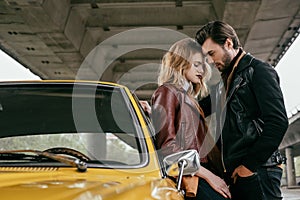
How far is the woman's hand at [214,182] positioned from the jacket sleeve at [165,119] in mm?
207

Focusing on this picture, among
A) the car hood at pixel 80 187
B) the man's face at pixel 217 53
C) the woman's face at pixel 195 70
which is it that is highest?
the man's face at pixel 217 53

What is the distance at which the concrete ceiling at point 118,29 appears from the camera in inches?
391

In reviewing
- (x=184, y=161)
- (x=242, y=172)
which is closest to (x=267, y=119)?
(x=242, y=172)

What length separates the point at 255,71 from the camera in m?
3.31

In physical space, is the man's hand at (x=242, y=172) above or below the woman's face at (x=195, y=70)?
below

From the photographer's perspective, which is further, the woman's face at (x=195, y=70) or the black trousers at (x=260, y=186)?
the woman's face at (x=195, y=70)

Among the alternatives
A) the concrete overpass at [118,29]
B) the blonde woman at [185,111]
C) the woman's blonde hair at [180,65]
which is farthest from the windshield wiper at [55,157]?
the concrete overpass at [118,29]

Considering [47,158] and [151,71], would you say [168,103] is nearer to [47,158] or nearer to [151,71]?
[47,158]

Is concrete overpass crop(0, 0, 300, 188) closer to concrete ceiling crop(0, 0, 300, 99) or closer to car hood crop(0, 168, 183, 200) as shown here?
concrete ceiling crop(0, 0, 300, 99)

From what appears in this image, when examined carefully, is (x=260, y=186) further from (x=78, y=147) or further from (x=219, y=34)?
(x=78, y=147)

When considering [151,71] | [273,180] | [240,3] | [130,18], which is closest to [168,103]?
[273,180]

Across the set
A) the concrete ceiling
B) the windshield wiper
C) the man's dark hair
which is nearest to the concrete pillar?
the concrete ceiling

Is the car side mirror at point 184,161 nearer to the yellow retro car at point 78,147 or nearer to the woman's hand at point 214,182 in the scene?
the yellow retro car at point 78,147

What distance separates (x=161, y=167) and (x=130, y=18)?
9.30 meters
